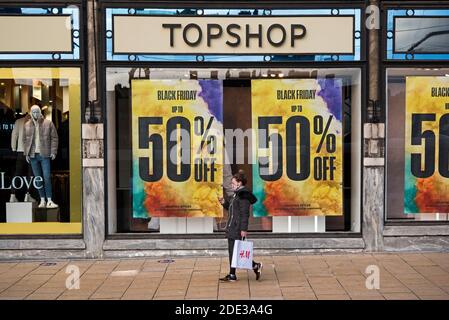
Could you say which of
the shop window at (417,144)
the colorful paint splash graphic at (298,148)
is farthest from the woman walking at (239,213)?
the shop window at (417,144)

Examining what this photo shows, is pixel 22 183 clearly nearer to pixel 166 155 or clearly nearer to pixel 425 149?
pixel 166 155

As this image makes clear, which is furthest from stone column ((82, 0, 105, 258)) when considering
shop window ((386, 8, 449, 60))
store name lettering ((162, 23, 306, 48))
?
shop window ((386, 8, 449, 60))

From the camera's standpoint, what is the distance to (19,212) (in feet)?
31.4

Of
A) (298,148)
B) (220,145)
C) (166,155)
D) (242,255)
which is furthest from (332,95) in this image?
(242,255)

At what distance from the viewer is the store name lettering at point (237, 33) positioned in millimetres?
9391

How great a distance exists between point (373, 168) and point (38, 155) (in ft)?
19.7

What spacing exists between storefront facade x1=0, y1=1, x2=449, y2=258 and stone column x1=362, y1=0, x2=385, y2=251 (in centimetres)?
2

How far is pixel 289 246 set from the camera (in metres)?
9.41

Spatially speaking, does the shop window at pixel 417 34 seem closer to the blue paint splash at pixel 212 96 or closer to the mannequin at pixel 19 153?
the blue paint splash at pixel 212 96

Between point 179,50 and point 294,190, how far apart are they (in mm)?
3229

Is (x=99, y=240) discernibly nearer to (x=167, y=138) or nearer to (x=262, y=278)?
(x=167, y=138)

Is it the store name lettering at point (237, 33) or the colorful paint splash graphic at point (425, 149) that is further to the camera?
the colorful paint splash graphic at point (425, 149)

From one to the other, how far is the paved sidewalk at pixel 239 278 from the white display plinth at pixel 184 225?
2.02 ft

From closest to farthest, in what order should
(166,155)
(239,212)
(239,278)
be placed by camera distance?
(239,212)
(239,278)
(166,155)
